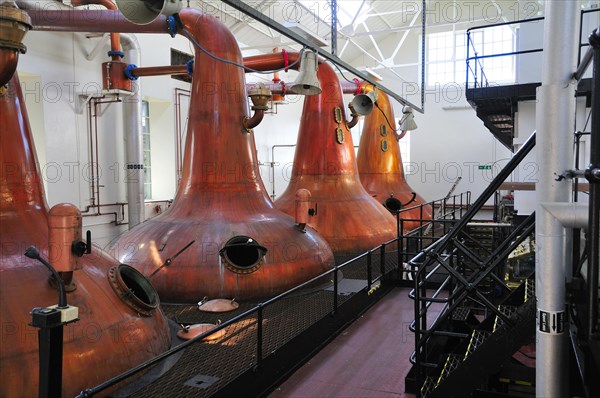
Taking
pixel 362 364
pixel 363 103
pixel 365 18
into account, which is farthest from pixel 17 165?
pixel 365 18

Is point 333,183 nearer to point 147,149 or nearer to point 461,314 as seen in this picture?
point 461,314

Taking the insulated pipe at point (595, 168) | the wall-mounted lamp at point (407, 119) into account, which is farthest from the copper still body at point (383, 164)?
the insulated pipe at point (595, 168)

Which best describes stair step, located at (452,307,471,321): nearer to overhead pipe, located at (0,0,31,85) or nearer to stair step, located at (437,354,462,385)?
stair step, located at (437,354,462,385)

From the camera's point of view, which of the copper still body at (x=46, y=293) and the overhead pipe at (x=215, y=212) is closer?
the copper still body at (x=46, y=293)

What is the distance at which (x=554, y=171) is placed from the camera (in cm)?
193

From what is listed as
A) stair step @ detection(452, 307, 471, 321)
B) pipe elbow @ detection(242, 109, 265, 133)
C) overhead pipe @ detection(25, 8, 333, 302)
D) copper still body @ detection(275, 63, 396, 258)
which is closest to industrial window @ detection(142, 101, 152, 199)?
copper still body @ detection(275, 63, 396, 258)

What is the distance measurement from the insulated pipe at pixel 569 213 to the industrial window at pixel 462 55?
15666 mm

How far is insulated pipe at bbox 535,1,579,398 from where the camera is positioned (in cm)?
191

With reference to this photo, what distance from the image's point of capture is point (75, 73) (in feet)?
30.0

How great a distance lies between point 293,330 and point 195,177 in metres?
2.27

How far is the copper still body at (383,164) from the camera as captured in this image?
10680 mm

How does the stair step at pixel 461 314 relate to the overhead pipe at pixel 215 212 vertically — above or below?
below

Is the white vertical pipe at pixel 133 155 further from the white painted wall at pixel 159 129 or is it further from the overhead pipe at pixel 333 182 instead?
the overhead pipe at pixel 333 182

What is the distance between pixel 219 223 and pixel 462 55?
1453 cm
